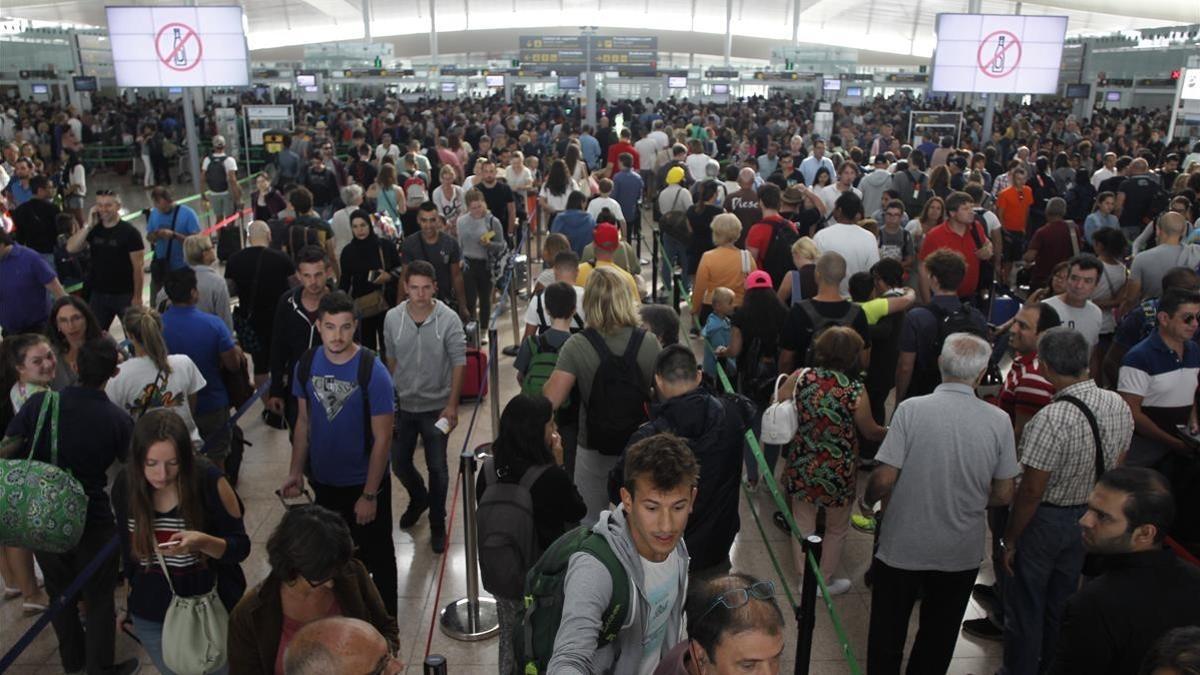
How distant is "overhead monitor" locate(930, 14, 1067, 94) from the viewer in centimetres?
1573

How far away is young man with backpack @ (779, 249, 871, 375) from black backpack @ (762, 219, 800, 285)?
189 cm

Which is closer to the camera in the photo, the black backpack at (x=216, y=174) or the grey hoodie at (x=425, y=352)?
the grey hoodie at (x=425, y=352)

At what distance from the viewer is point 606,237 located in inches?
235

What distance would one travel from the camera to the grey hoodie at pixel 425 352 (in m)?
4.95

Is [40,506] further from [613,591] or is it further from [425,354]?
[613,591]

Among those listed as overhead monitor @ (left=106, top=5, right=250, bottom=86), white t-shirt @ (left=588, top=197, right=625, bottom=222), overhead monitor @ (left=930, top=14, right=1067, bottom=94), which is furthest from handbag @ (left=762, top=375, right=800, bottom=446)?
overhead monitor @ (left=930, top=14, right=1067, bottom=94)

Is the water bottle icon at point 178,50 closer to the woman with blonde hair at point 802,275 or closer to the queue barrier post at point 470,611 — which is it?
the woman with blonde hair at point 802,275

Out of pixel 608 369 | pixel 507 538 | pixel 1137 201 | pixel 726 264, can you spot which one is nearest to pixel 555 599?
pixel 507 538

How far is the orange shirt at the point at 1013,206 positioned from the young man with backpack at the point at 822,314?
5.58 meters

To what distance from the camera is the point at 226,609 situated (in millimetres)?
3375

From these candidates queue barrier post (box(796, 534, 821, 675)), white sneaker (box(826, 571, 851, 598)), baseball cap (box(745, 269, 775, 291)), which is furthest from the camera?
baseball cap (box(745, 269, 775, 291))

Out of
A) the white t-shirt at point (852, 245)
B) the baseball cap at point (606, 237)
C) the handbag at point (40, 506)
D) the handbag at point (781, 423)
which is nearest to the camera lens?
the handbag at point (40, 506)

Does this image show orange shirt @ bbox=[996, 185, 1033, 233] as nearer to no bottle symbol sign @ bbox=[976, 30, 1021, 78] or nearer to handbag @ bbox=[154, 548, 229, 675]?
no bottle symbol sign @ bbox=[976, 30, 1021, 78]

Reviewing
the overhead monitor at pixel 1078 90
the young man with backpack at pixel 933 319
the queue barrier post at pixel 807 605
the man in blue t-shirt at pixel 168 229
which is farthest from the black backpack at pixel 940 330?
the overhead monitor at pixel 1078 90
